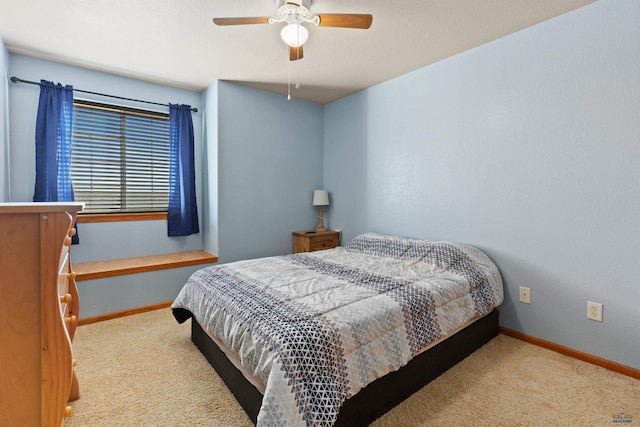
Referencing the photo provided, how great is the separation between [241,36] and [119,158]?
76.6 inches

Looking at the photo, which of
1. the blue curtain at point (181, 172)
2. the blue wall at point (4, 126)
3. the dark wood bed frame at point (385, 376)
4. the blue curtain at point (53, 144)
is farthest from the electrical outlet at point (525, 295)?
the blue wall at point (4, 126)

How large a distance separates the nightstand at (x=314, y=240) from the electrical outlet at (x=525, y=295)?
6.90 feet

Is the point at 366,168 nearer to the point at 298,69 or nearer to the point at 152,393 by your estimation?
the point at 298,69

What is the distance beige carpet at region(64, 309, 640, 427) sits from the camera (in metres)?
1.53

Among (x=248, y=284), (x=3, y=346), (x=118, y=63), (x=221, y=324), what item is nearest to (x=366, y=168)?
(x=248, y=284)

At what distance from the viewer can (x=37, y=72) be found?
9.07 feet

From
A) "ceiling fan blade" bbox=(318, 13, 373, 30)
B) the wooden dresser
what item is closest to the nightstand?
"ceiling fan blade" bbox=(318, 13, 373, 30)

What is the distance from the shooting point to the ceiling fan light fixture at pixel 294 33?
6.14ft

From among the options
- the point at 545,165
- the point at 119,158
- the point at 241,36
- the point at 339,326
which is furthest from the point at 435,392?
the point at 119,158

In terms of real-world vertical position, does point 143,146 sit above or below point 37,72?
below

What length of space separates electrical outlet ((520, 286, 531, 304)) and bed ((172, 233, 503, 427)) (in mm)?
201

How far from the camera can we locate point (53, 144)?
2766 millimetres

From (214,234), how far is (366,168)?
75.7 inches

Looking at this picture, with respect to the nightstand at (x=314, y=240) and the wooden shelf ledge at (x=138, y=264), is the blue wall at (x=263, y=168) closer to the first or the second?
the nightstand at (x=314, y=240)
